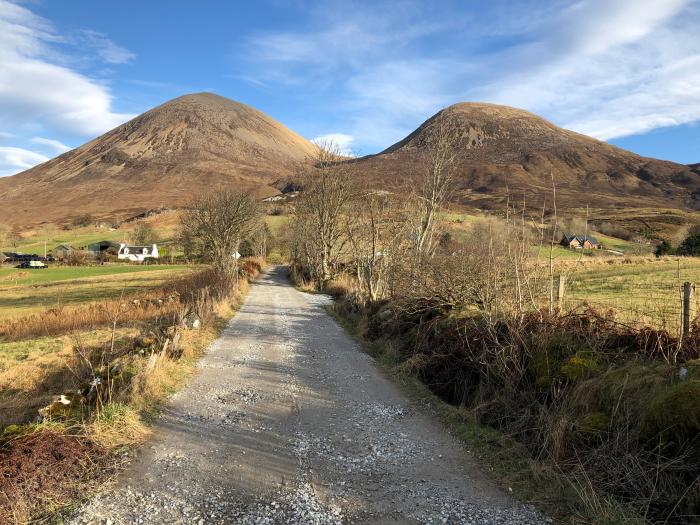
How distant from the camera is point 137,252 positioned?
104625 mm

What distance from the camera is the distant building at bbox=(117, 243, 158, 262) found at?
4016 inches

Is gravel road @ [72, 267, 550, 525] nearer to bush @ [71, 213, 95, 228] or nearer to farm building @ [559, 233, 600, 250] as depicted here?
farm building @ [559, 233, 600, 250]

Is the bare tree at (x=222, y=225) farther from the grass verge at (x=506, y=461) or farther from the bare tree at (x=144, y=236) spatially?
the bare tree at (x=144, y=236)

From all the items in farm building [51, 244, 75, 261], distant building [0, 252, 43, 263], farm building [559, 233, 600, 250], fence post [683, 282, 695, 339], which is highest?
farm building [559, 233, 600, 250]

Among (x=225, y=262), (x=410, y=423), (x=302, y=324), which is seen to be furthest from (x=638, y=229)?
(x=410, y=423)

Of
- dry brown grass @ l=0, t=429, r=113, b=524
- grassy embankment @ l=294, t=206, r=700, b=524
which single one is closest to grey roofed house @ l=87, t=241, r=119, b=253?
grassy embankment @ l=294, t=206, r=700, b=524

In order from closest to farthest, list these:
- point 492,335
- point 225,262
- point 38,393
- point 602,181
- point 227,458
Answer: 1. point 227,458
2. point 492,335
3. point 38,393
4. point 225,262
5. point 602,181

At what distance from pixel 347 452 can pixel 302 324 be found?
37.1ft

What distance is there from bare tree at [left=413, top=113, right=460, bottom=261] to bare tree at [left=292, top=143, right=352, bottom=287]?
52.0 ft

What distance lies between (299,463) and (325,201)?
106 ft

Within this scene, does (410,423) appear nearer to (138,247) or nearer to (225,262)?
(225,262)

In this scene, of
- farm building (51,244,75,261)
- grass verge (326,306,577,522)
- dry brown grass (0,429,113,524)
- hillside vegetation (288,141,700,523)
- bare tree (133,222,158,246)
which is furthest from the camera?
bare tree (133,222,158,246)

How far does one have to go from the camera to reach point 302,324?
17.2 metres

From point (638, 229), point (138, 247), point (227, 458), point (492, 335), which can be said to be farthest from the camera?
point (138, 247)
